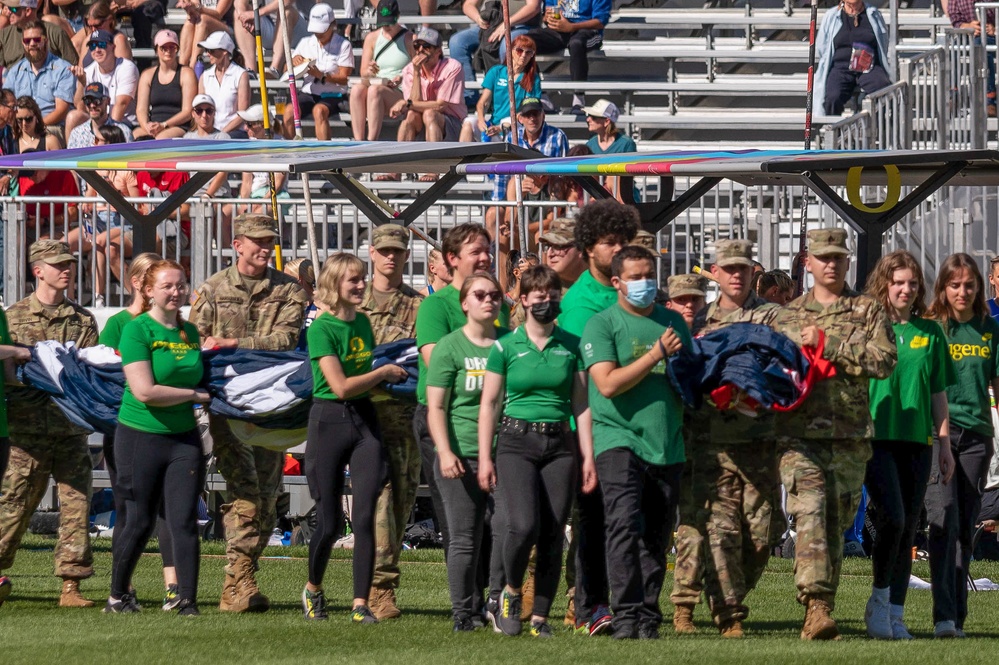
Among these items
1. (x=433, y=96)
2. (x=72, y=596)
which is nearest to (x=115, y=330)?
(x=72, y=596)

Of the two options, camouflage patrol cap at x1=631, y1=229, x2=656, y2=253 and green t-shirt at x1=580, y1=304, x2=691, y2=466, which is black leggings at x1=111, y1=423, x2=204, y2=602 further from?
camouflage patrol cap at x1=631, y1=229, x2=656, y2=253

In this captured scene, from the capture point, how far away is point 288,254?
1509 centimetres

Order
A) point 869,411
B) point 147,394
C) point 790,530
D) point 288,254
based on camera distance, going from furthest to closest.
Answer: point 288,254
point 790,530
point 147,394
point 869,411

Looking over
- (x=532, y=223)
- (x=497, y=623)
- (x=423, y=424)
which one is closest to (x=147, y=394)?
(x=423, y=424)

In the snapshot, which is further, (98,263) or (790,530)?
(98,263)

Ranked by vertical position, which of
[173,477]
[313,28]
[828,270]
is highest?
[313,28]

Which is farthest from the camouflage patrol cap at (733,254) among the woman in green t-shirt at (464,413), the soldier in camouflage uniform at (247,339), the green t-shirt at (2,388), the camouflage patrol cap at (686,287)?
the green t-shirt at (2,388)

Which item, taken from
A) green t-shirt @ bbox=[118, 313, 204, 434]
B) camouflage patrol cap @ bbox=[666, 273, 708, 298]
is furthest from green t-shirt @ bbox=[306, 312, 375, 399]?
camouflage patrol cap @ bbox=[666, 273, 708, 298]

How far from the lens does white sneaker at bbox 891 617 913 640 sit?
799 cm

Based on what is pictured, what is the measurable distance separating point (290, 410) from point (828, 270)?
9.10 ft

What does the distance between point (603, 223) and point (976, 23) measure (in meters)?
9.97

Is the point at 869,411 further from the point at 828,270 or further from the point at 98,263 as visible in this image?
the point at 98,263

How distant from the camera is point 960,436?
27.0ft

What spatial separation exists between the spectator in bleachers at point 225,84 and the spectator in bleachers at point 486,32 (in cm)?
233
